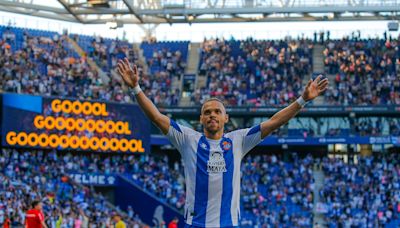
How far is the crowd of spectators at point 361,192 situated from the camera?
1384 inches

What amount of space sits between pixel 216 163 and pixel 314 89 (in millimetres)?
1018

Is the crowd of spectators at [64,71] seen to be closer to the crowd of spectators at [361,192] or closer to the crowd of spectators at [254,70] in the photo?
the crowd of spectators at [254,70]

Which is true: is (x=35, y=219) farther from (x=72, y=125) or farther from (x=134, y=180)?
(x=134, y=180)

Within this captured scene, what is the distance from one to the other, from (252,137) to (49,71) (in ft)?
107

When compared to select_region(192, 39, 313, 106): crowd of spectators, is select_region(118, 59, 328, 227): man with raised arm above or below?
below

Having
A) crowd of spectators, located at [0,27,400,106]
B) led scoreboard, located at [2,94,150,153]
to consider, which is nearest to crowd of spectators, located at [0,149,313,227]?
led scoreboard, located at [2,94,150,153]

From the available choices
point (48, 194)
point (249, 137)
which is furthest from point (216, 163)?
point (48, 194)

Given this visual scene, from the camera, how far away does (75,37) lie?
43.1 m

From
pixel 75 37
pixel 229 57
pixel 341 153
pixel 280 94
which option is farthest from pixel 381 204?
pixel 75 37

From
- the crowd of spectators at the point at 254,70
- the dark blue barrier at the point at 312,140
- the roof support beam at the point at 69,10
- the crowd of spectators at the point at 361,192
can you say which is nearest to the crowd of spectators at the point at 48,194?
the dark blue barrier at the point at 312,140

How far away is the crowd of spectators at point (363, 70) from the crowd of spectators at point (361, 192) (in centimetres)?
339

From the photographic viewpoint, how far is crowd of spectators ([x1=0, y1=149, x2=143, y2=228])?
27734 millimetres

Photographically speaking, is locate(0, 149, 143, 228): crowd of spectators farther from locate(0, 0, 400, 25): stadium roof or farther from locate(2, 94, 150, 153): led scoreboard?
locate(0, 0, 400, 25): stadium roof

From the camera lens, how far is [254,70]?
143ft
